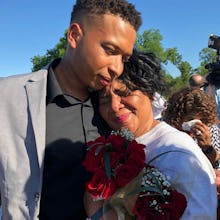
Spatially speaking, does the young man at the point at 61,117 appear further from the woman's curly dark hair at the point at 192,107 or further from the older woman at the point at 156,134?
the woman's curly dark hair at the point at 192,107

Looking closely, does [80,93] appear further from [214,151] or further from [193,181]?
[214,151]

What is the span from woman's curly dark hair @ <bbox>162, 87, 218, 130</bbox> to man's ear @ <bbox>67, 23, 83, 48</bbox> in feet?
7.14

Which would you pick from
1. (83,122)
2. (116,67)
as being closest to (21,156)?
(83,122)

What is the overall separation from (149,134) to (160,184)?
48 centimetres

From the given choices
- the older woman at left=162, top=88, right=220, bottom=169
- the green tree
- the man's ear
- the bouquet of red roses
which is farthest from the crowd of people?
the green tree

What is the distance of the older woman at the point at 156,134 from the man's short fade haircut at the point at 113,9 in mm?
228

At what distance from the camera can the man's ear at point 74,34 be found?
93.4 inches

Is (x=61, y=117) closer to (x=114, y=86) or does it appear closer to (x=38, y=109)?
(x=38, y=109)

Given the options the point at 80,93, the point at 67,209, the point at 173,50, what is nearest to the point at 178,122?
the point at 80,93

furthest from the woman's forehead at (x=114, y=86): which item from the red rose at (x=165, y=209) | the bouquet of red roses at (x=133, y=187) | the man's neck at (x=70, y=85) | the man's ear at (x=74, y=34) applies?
the red rose at (x=165, y=209)

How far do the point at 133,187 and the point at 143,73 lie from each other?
0.81 metres

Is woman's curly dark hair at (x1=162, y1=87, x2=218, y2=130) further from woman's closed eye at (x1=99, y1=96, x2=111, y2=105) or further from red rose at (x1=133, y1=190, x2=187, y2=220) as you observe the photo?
red rose at (x1=133, y1=190, x2=187, y2=220)

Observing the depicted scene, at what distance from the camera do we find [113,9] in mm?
2332

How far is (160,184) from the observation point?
177 centimetres
